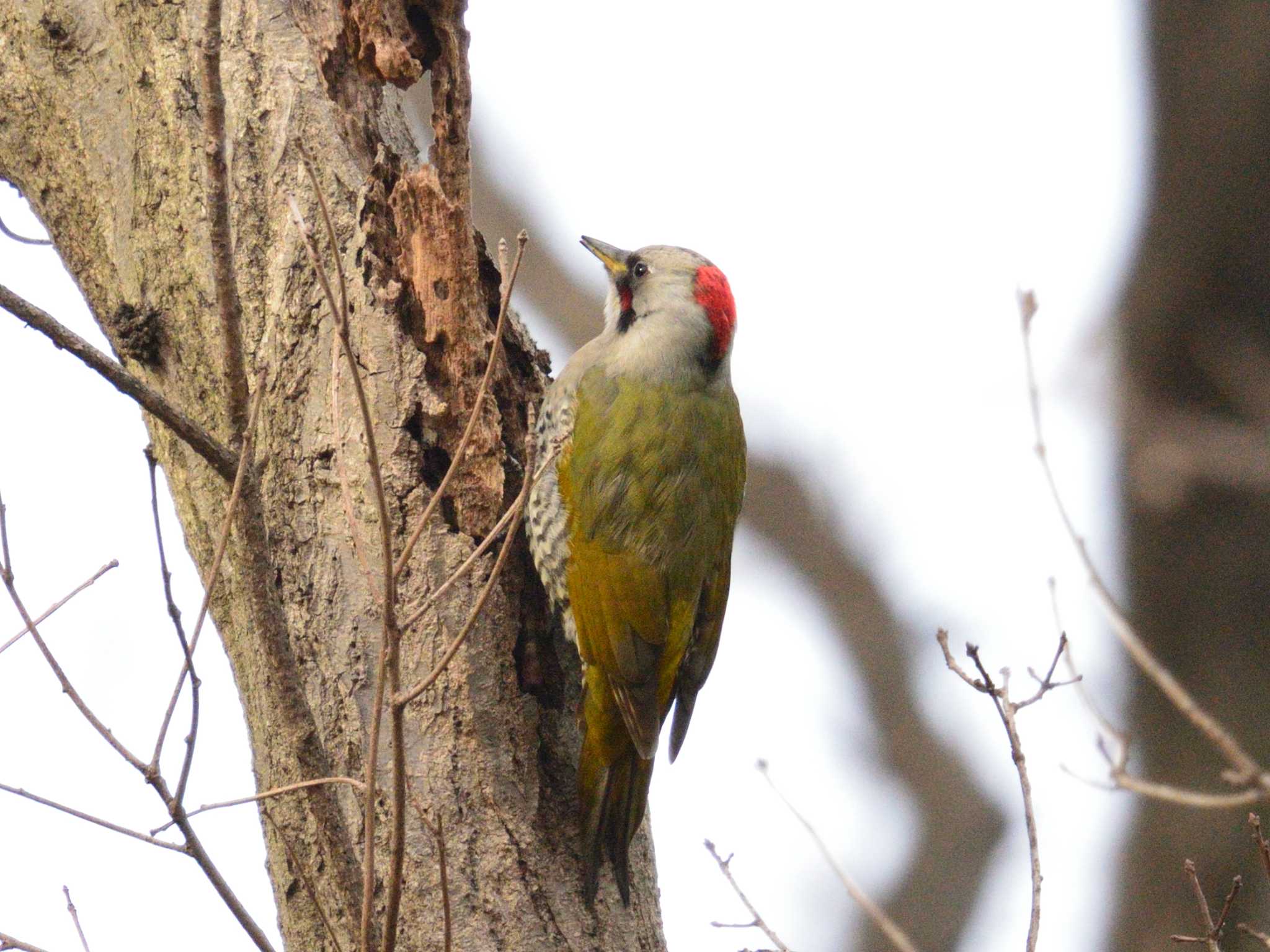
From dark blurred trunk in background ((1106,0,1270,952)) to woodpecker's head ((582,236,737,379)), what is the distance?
154 centimetres

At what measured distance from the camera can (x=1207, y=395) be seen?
4.84 meters

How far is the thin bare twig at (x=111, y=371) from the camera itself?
237 centimetres

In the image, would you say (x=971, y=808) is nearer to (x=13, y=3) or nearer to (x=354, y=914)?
(x=354, y=914)

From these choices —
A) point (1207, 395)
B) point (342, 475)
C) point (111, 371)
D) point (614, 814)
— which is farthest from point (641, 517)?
point (1207, 395)

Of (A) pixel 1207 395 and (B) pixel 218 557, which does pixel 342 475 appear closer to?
(B) pixel 218 557

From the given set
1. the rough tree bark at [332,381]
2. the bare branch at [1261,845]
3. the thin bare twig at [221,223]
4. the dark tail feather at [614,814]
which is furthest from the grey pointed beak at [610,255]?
the bare branch at [1261,845]

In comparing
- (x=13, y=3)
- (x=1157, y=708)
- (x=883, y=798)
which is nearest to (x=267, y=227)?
(x=13, y=3)

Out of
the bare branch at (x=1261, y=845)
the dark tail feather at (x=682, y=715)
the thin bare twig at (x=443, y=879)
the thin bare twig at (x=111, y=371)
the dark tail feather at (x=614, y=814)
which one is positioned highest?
→ the thin bare twig at (x=111, y=371)

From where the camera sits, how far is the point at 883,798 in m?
7.18

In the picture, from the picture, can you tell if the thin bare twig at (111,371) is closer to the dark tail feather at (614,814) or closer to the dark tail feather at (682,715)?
the dark tail feather at (614,814)

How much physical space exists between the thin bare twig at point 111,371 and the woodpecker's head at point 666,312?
184 centimetres

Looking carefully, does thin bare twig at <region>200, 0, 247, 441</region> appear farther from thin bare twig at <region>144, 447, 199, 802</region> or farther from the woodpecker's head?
the woodpecker's head

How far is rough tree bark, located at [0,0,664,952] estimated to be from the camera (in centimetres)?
288

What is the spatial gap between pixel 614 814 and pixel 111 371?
146cm
